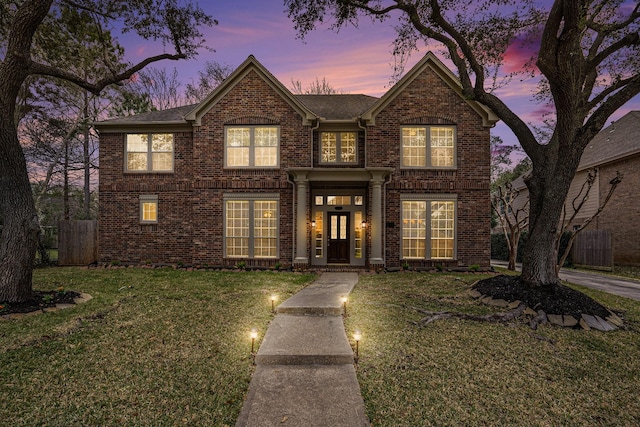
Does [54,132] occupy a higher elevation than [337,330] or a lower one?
higher

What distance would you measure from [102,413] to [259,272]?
7999 mm

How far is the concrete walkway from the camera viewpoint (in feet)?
10.0

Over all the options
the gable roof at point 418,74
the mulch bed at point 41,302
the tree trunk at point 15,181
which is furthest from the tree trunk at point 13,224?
the gable roof at point 418,74

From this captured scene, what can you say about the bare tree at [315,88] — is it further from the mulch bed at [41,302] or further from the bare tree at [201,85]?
the mulch bed at [41,302]

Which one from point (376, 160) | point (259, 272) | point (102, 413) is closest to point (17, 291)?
point (102, 413)

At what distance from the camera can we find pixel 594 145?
18.8 meters

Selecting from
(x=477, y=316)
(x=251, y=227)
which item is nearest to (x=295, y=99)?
(x=251, y=227)

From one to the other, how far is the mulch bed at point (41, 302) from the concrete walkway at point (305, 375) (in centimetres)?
474

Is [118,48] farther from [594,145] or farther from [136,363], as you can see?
[594,145]

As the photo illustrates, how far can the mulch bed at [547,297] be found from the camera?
5.95 m

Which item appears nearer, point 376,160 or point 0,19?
point 0,19

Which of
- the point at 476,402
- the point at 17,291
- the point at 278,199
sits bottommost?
the point at 476,402

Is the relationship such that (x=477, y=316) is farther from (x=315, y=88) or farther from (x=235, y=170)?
(x=315, y=88)

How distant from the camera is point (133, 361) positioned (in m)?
4.14
